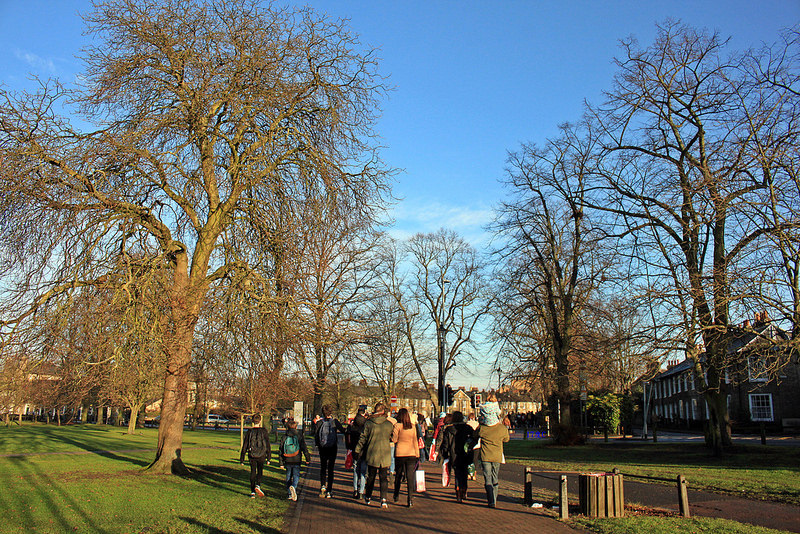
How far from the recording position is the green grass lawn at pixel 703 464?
1356cm

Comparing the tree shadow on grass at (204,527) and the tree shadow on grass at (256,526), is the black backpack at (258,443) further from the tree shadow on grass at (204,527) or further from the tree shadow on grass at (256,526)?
the tree shadow on grass at (204,527)

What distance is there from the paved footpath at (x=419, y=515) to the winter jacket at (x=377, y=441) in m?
0.85

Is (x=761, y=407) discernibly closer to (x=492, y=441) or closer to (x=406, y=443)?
(x=492, y=441)

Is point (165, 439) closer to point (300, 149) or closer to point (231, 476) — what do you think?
point (231, 476)

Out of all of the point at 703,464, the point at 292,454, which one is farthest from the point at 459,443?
the point at 703,464

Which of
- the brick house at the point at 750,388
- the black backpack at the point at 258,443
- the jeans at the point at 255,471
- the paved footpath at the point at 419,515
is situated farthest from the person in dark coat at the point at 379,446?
the brick house at the point at 750,388

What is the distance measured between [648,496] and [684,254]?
1150 cm

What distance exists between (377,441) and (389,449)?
1.05 feet

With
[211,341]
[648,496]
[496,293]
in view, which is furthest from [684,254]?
[211,341]

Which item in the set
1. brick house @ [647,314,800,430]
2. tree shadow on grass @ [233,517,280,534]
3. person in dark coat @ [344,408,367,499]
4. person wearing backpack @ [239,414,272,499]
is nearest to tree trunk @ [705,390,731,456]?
brick house @ [647,314,800,430]

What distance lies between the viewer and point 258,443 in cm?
1248

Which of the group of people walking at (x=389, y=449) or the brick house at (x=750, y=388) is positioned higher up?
Result: the brick house at (x=750, y=388)

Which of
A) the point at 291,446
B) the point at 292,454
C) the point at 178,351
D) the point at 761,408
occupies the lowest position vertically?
the point at 292,454

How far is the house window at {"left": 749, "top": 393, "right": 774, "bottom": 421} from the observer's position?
45884 mm
